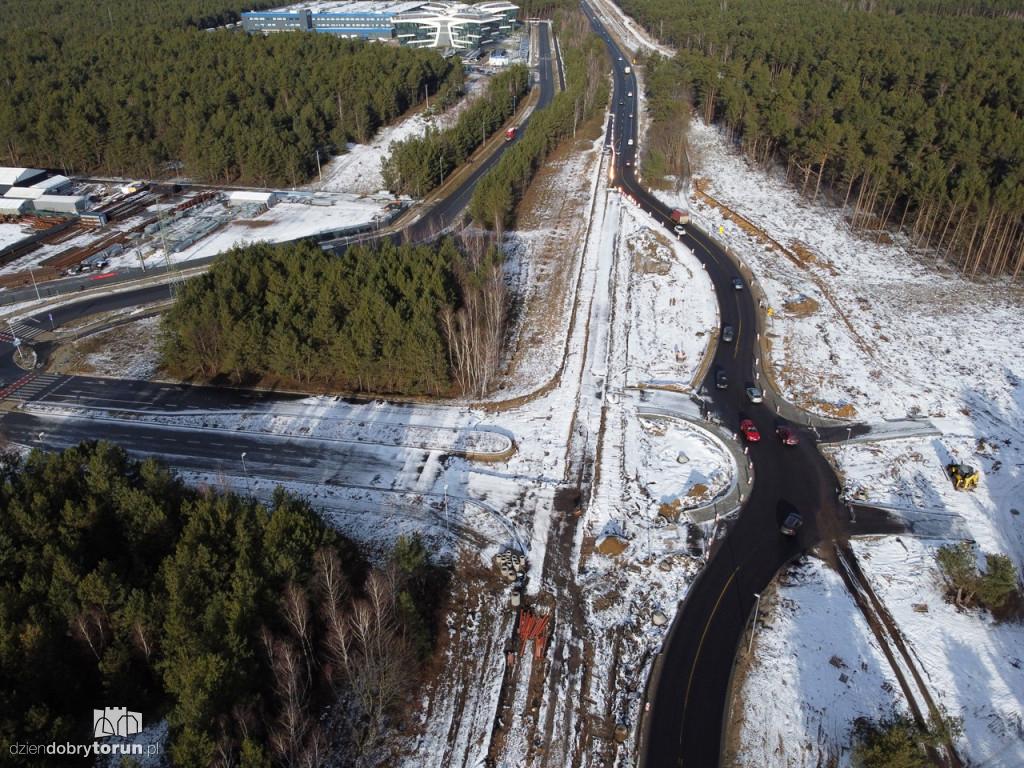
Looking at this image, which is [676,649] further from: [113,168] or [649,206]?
[113,168]

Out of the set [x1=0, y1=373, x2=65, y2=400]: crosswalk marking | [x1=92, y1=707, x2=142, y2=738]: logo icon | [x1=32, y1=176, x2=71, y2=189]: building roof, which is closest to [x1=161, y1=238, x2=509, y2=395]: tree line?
[x1=0, y1=373, x2=65, y2=400]: crosswalk marking

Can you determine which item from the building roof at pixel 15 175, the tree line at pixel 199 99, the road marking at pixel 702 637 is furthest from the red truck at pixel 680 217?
the building roof at pixel 15 175

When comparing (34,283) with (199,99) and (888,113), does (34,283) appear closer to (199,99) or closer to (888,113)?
(199,99)

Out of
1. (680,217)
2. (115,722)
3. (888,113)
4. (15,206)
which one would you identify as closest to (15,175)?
(15,206)

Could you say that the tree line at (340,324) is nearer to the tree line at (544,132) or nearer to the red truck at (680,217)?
the tree line at (544,132)

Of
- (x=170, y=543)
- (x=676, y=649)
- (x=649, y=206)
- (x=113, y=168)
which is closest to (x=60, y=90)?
(x=113, y=168)

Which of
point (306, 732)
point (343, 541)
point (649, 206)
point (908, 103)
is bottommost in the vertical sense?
point (306, 732)

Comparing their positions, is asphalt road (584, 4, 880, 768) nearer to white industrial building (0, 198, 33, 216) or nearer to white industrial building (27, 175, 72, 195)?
white industrial building (0, 198, 33, 216)
